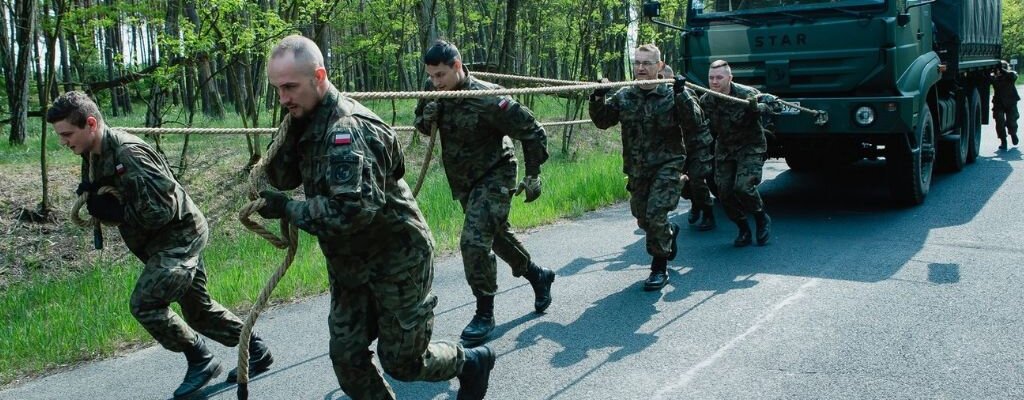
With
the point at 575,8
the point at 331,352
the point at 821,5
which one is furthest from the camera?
the point at 575,8

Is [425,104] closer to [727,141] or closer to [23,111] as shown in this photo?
[727,141]

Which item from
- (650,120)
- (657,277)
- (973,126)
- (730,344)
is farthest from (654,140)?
(973,126)

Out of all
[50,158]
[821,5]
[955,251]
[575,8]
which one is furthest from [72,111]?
[575,8]

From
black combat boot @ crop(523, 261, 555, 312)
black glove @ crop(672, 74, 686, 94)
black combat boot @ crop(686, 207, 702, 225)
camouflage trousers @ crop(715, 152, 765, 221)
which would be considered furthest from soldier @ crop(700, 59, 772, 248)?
black combat boot @ crop(523, 261, 555, 312)

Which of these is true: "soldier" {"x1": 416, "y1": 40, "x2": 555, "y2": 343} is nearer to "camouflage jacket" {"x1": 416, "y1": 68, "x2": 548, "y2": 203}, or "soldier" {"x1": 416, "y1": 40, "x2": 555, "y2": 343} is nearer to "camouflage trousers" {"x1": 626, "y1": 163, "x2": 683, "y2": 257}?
"camouflage jacket" {"x1": 416, "y1": 68, "x2": 548, "y2": 203}

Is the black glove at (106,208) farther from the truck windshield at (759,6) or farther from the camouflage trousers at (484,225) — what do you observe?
the truck windshield at (759,6)

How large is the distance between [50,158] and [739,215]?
10051 mm

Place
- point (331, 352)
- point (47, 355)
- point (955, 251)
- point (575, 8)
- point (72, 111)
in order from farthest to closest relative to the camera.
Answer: point (575, 8), point (955, 251), point (47, 355), point (72, 111), point (331, 352)


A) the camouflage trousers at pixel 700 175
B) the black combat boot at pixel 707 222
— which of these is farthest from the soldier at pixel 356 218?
the black combat boot at pixel 707 222

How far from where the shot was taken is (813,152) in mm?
9711

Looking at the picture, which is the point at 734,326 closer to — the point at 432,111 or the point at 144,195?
the point at 432,111

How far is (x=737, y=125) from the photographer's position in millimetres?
7840

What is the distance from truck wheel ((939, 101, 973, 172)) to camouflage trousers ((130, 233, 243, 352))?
A: 31.3ft

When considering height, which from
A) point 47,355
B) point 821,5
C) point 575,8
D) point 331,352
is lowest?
point 47,355
